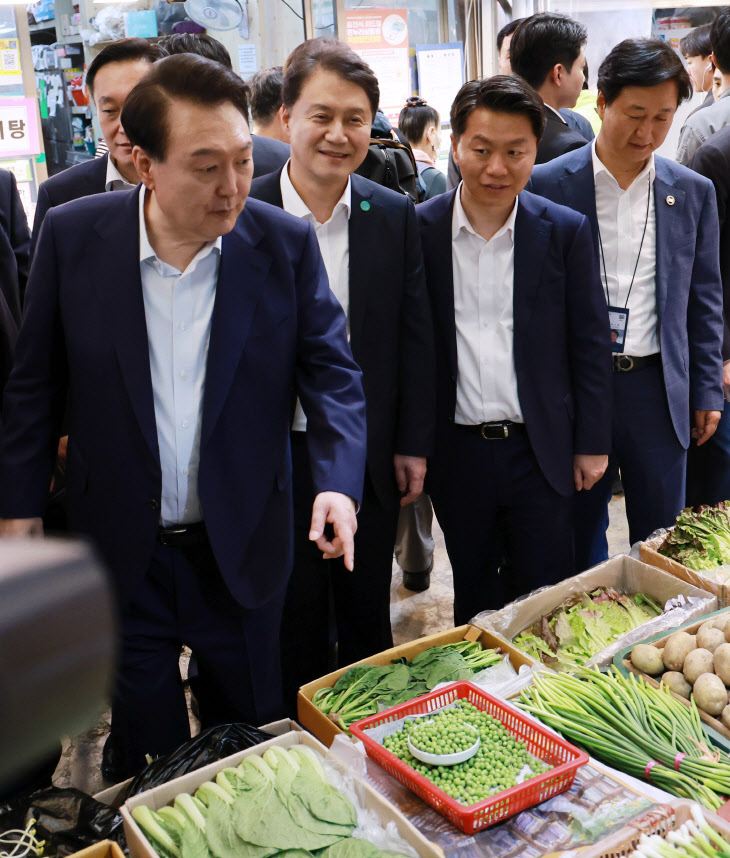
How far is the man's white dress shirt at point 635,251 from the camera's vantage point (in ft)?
8.93

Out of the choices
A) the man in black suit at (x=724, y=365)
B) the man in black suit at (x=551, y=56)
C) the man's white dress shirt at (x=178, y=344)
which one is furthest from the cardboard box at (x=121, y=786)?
the man in black suit at (x=551, y=56)

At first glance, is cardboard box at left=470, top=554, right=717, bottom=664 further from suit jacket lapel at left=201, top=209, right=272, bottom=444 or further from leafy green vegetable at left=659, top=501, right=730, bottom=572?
suit jacket lapel at left=201, top=209, right=272, bottom=444

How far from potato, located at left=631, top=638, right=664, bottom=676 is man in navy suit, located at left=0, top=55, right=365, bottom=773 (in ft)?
2.58

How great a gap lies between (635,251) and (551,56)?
44.6 inches

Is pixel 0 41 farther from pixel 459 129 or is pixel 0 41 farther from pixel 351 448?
pixel 351 448

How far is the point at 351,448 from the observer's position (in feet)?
6.13

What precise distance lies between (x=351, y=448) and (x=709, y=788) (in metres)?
0.94

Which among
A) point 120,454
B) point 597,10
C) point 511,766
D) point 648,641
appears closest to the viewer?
point 511,766

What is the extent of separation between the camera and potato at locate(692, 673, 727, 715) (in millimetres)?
1883

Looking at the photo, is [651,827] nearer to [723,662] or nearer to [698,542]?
[723,662]

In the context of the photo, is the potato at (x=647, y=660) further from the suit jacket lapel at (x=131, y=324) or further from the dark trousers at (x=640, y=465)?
the suit jacket lapel at (x=131, y=324)

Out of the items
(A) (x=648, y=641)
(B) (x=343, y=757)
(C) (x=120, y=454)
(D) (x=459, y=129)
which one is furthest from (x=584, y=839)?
(D) (x=459, y=129)

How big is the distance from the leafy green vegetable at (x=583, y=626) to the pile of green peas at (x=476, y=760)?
56cm

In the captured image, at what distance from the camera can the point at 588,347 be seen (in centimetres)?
252
